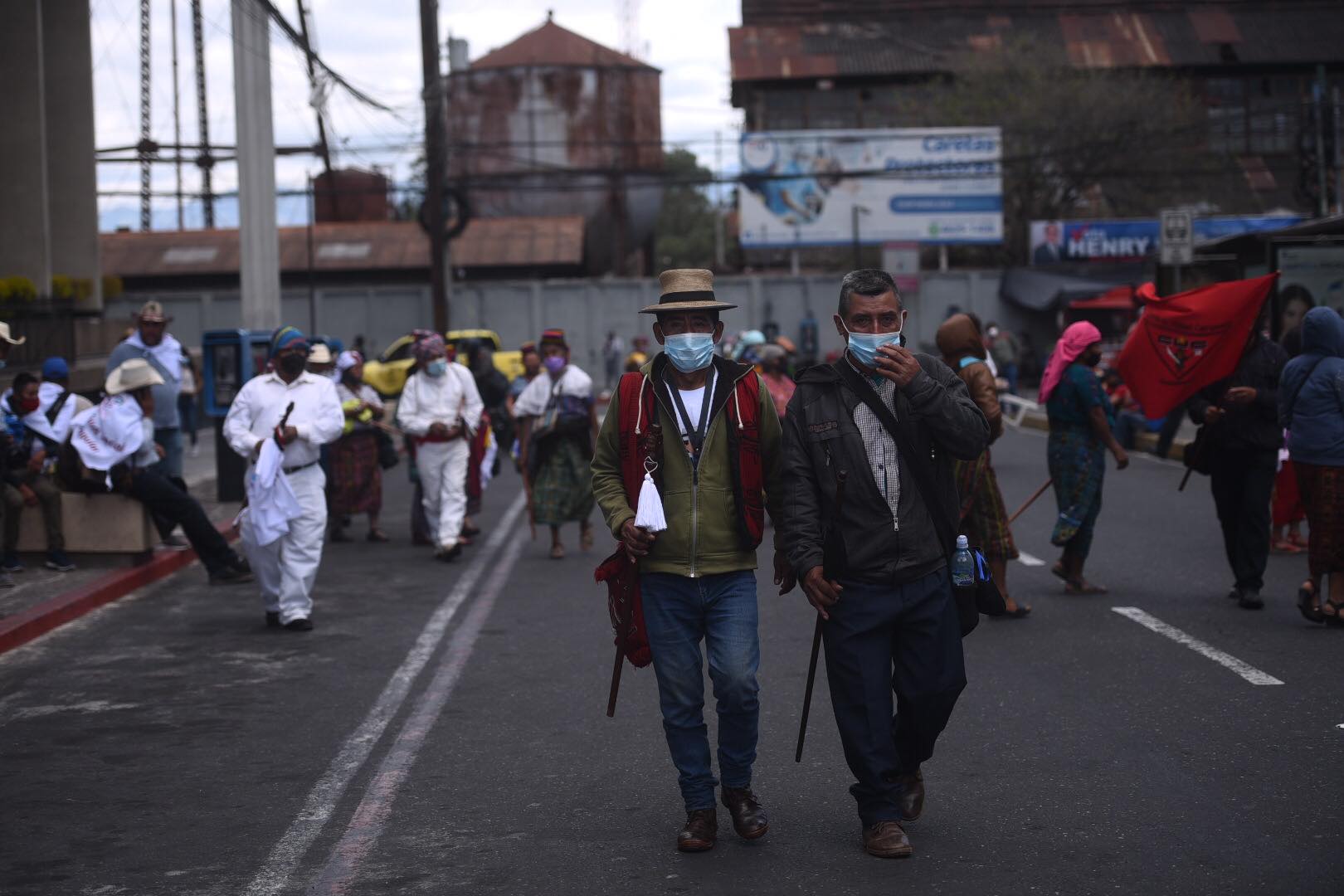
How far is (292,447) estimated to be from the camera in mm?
9805

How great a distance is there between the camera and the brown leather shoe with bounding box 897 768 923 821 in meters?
5.34

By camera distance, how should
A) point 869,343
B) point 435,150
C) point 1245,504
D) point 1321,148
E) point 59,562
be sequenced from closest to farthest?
point 869,343 < point 1245,504 < point 59,562 < point 435,150 < point 1321,148

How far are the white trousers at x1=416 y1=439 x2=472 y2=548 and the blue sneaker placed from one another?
108 inches

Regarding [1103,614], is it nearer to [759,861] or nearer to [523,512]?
[759,861]

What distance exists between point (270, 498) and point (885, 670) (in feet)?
18.2

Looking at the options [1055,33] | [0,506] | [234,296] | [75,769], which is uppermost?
[1055,33]

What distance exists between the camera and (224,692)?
26.4 ft

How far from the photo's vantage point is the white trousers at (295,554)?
9781 mm

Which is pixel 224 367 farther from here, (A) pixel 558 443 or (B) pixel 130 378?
(B) pixel 130 378

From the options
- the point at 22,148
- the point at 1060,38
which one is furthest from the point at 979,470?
the point at 1060,38

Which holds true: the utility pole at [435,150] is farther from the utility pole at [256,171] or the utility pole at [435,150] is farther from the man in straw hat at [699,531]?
the man in straw hat at [699,531]

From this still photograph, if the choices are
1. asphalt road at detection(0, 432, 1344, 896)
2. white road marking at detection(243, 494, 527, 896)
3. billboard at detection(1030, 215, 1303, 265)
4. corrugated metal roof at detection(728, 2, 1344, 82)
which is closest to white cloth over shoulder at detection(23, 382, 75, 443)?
asphalt road at detection(0, 432, 1344, 896)

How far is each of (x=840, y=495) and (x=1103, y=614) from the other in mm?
4995

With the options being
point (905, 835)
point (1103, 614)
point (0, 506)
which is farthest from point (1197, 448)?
point (0, 506)
